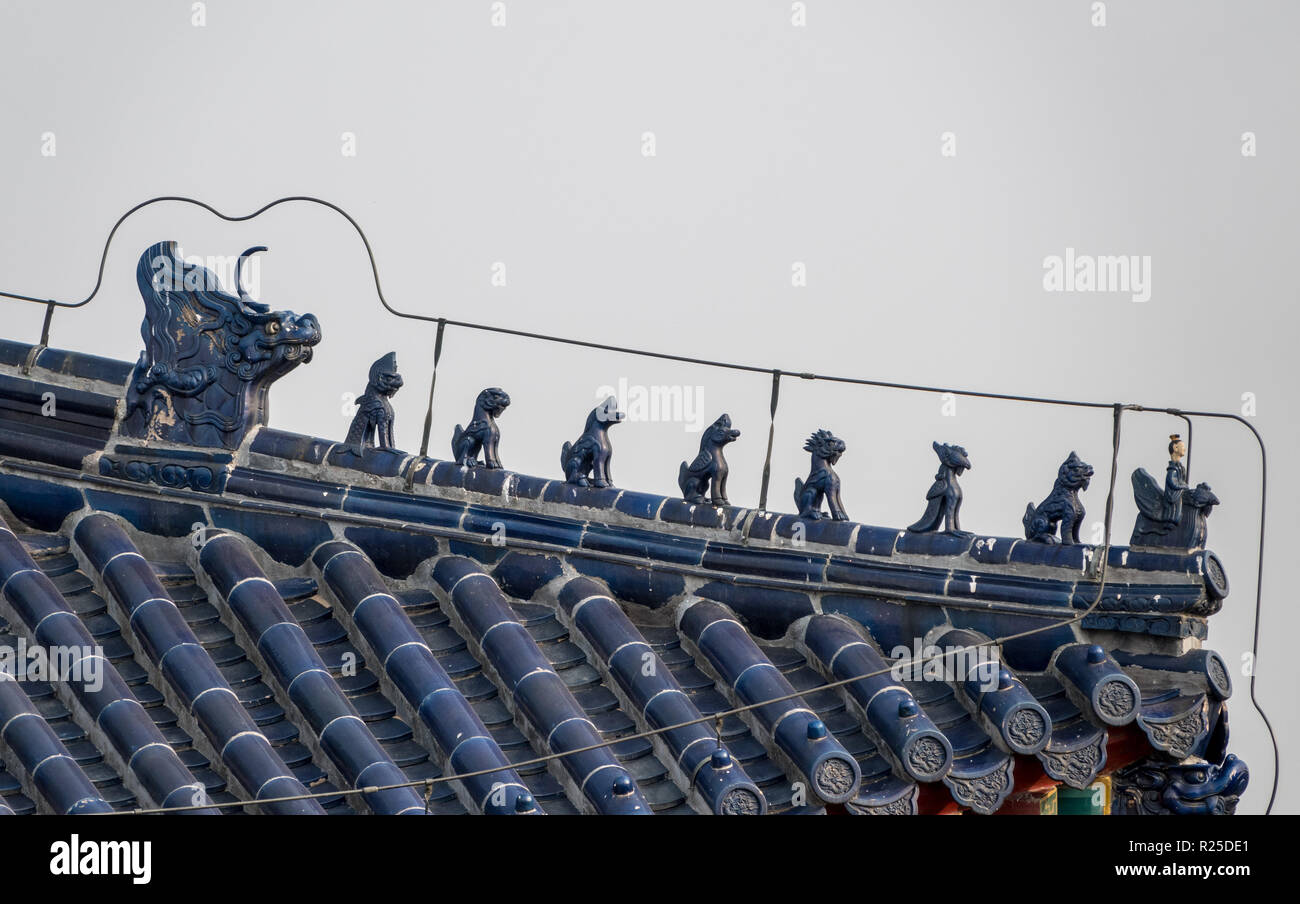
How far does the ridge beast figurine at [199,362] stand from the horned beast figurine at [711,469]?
2.34 metres

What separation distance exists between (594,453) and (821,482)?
1.33m

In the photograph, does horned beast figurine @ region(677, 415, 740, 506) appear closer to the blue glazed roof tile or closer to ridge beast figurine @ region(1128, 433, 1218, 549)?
the blue glazed roof tile

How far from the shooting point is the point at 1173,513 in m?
15.0

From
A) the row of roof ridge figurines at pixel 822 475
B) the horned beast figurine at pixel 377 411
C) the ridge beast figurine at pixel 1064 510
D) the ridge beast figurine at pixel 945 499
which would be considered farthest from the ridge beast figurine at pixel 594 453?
the ridge beast figurine at pixel 1064 510

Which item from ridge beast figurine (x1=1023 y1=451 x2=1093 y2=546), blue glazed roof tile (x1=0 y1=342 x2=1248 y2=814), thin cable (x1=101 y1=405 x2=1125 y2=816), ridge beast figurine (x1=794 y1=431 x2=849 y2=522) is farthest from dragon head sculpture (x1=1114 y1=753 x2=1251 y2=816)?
ridge beast figurine (x1=794 y1=431 x2=849 y2=522)

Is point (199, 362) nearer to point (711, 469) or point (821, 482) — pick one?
point (711, 469)

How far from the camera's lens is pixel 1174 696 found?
14.9 m

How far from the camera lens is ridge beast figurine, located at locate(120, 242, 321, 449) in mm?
15570

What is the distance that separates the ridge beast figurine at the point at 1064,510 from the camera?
15281 mm

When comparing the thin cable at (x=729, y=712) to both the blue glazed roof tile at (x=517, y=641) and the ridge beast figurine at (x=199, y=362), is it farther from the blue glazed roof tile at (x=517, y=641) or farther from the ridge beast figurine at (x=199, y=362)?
the ridge beast figurine at (x=199, y=362)

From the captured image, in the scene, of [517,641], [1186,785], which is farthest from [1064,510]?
[517,641]

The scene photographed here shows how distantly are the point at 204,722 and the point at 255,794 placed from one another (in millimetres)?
639
